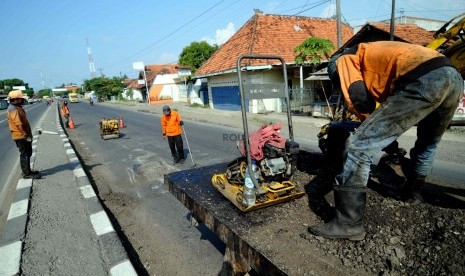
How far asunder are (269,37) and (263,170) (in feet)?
60.3

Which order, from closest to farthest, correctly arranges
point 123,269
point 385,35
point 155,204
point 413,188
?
point 413,188, point 123,269, point 155,204, point 385,35

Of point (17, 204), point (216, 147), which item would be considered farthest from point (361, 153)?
point (216, 147)

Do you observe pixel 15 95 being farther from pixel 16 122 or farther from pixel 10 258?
pixel 10 258

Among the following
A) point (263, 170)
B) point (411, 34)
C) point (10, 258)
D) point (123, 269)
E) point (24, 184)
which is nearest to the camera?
point (263, 170)

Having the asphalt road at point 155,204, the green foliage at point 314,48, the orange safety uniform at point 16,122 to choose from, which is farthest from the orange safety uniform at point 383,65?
the green foliage at point 314,48

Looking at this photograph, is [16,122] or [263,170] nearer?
[263,170]

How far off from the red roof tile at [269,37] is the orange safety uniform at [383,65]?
15627 millimetres

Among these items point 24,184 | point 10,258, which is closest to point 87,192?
point 24,184

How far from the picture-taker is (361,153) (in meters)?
1.89

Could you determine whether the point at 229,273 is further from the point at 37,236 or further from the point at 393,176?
the point at 37,236

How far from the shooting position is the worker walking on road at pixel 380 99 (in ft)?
5.81

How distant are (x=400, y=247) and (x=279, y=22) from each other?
21.6m

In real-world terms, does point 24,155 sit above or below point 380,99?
below

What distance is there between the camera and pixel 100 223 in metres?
3.75
